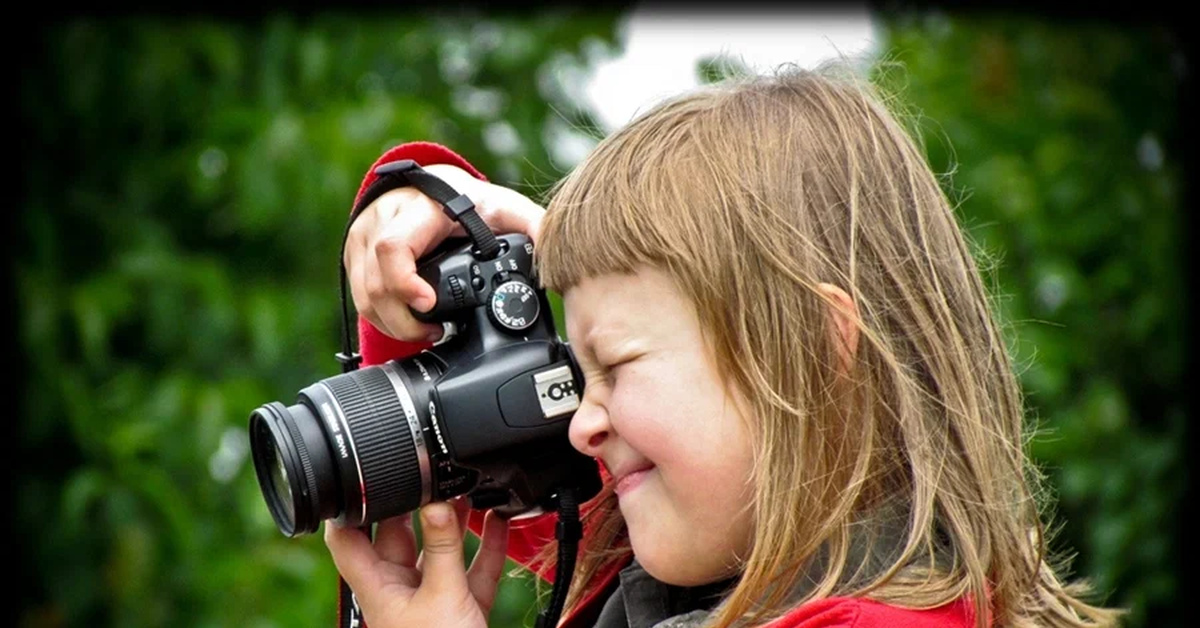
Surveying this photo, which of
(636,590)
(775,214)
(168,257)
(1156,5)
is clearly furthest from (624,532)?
(1156,5)

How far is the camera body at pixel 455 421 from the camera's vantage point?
56.2 inches

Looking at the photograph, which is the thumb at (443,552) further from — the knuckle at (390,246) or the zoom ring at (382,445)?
the knuckle at (390,246)

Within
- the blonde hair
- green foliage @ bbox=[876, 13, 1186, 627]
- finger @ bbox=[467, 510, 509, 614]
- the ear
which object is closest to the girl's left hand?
finger @ bbox=[467, 510, 509, 614]

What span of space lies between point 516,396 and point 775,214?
271mm

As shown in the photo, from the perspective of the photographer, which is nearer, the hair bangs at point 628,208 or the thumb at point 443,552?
the hair bangs at point 628,208

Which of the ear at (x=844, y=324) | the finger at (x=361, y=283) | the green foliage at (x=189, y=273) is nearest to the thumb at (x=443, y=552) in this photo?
the finger at (x=361, y=283)

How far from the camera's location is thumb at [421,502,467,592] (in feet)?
4.80

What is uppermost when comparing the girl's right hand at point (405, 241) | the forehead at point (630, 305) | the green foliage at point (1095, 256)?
the girl's right hand at point (405, 241)

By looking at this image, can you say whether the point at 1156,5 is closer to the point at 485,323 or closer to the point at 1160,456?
the point at 1160,456

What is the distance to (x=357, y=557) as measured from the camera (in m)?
1.51

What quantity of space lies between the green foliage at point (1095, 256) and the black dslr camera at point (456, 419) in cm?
149

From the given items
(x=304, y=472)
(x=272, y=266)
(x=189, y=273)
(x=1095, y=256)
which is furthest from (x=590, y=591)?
(x=1095, y=256)

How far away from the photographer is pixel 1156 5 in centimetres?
307

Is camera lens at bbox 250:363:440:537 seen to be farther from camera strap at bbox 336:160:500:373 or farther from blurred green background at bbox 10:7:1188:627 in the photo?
blurred green background at bbox 10:7:1188:627
